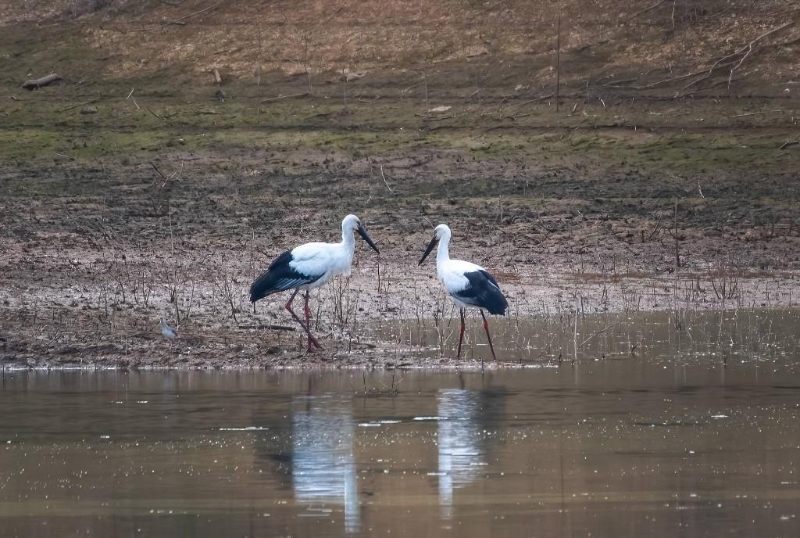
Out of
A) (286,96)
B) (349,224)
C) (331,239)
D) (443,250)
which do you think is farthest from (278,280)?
(286,96)

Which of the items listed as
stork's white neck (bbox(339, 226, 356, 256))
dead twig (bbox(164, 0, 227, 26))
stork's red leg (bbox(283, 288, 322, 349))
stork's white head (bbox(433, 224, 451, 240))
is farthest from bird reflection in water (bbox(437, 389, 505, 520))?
dead twig (bbox(164, 0, 227, 26))

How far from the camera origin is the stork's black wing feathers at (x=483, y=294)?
12.2m

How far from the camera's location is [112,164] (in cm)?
2244

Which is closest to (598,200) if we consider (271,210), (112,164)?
(271,210)

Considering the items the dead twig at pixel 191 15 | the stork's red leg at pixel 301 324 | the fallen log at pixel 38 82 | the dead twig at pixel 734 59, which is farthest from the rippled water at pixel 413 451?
the dead twig at pixel 191 15

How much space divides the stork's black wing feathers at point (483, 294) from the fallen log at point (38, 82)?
16249mm

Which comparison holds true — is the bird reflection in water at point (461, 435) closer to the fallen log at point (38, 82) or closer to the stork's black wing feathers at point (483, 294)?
the stork's black wing feathers at point (483, 294)

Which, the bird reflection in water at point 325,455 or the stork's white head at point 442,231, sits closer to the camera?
the bird reflection in water at point 325,455

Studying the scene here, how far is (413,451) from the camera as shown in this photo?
8477mm

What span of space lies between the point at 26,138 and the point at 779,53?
1204cm

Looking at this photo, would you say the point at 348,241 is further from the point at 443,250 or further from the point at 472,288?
the point at 472,288

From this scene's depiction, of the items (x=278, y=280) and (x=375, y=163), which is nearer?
(x=278, y=280)

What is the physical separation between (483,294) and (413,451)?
152 inches

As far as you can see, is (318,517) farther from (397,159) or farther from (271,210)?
(397,159)
